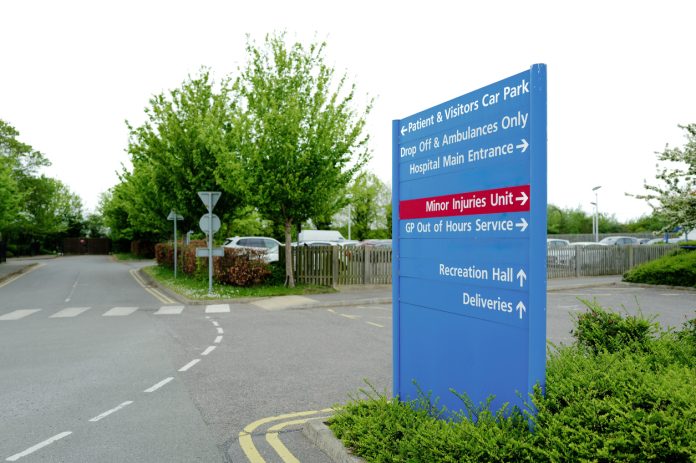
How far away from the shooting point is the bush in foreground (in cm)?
341

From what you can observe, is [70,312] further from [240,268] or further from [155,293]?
[240,268]

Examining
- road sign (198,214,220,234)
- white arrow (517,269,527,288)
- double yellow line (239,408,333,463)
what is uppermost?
road sign (198,214,220,234)

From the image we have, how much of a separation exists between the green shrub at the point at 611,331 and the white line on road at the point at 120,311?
12.2 metres

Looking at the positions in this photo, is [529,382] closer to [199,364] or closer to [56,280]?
[199,364]

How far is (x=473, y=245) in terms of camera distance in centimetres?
427

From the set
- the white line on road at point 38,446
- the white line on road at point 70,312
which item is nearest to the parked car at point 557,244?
the white line on road at point 70,312

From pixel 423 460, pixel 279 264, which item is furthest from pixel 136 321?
pixel 423 460

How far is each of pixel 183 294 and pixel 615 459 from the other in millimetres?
17513

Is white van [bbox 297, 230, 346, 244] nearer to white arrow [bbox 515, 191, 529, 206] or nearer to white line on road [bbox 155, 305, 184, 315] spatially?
white line on road [bbox 155, 305, 184, 315]

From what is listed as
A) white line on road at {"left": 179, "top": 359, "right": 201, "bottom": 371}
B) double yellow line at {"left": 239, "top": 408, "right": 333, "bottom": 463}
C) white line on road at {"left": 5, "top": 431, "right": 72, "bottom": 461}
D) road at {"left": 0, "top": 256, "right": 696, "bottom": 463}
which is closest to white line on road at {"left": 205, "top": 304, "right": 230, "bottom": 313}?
road at {"left": 0, "top": 256, "right": 696, "bottom": 463}

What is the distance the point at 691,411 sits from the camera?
11.4ft

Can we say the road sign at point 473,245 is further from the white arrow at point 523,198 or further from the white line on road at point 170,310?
the white line on road at point 170,310

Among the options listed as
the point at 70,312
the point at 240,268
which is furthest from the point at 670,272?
the point at 70,312

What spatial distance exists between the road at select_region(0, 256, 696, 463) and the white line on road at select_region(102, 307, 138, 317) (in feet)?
0.30
